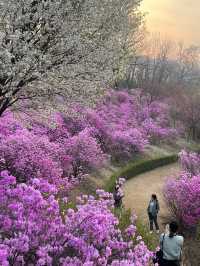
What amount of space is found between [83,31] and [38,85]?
2289mm

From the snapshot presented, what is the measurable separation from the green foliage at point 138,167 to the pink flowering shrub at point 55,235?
1422 cm

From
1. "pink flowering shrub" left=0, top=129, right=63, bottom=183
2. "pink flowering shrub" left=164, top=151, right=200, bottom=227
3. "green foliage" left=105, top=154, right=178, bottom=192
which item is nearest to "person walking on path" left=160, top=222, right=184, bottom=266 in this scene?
"pink flowering shrub" left=0, top=129, right=63, bottom=183

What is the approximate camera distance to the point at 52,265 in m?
8.93

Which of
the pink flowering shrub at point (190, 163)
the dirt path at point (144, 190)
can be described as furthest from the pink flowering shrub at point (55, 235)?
the pink flowering shrub at point (190, 163)

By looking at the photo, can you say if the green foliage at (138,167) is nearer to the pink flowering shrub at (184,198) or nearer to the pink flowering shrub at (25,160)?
the pink flowering shrub at (184,198)

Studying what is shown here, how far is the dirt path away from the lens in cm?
2398

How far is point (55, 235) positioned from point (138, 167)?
22.8m

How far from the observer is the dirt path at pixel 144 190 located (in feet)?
Result: 78.7

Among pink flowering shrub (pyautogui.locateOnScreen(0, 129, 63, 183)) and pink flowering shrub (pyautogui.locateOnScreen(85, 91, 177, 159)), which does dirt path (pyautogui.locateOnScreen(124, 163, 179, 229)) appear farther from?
pink flowering shrub (pyautogui.locateOnScreen(0, 129, 63, 183))

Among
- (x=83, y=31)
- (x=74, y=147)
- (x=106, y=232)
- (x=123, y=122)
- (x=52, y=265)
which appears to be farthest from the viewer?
(x=123, y=122)

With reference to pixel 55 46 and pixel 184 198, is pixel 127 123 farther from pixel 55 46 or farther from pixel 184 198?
pixel 55 46

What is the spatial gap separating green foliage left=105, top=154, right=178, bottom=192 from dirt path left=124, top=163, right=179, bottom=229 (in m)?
0.37

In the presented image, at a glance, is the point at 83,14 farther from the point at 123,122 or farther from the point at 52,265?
the point at 123,122

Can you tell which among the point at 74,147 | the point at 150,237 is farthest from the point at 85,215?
the point at 74,147
